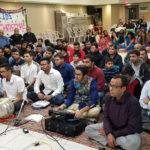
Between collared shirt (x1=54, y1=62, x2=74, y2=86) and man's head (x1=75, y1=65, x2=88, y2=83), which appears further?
collared shirt (x1=54, y1=62, x2=74, y2=86)

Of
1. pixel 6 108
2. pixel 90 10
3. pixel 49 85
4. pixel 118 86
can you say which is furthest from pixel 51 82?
pixel 90 10

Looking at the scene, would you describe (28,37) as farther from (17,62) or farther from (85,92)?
(85,92)

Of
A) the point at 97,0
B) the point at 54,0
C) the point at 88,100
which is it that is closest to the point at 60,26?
the point at 54,0

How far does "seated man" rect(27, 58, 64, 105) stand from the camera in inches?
158

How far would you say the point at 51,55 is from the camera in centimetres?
534

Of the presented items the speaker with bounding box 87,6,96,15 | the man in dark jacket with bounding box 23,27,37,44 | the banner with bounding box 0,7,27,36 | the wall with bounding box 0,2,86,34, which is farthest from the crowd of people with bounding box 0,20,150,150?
the speaker with bounding box 87,6,96,15

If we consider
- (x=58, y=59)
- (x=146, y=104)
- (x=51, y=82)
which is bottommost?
(x=146, y=104)

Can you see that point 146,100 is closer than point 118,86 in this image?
No

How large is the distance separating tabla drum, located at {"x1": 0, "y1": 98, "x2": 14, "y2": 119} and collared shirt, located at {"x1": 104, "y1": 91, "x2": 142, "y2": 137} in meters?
1.68

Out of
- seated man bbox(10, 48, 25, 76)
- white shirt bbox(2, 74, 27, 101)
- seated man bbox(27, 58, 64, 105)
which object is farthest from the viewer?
seated man bbox(10, 48, 25, 76)

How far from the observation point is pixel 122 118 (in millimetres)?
2432

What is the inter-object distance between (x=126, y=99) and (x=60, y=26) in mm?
10772

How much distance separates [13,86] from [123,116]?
6.98ft

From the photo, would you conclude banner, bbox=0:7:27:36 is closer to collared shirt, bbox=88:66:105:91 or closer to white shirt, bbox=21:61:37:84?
white shirt, bbox=21:61:37:84
